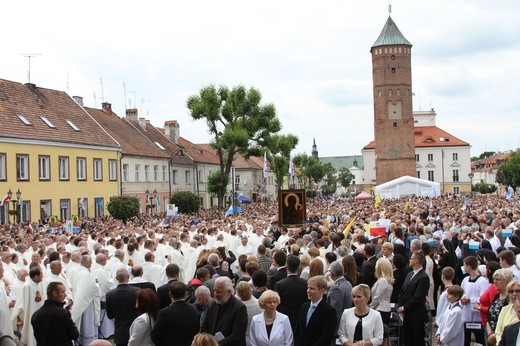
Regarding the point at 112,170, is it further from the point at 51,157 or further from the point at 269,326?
the point at 269,326

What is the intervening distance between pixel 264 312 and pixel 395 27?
89.4 metres

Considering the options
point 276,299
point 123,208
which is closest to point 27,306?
point 276,299

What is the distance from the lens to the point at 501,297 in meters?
7.91

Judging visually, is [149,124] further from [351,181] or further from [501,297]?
[351,181]

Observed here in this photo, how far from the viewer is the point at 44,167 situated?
37.6 meters

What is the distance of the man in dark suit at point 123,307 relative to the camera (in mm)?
9570

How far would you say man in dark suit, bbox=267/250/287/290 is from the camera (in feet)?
33.6

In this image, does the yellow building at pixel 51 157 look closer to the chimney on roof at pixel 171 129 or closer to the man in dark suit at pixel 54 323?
the chimney on roof at pixel 171 129

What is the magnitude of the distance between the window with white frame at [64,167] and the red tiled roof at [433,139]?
75414mm

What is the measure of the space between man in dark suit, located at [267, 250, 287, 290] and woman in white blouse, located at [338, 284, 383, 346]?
2469mm

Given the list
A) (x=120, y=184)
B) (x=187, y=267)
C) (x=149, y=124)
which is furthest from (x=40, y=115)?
(x=187, y=267)

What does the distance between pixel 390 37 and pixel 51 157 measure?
62921mm

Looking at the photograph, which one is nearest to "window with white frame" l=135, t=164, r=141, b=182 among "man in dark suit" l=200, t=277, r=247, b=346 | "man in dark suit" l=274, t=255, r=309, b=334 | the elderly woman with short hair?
"man in dark suit" l=274, t=255, r=309, b=334

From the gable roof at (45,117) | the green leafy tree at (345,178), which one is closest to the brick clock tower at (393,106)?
the gable roof at (45,117)
